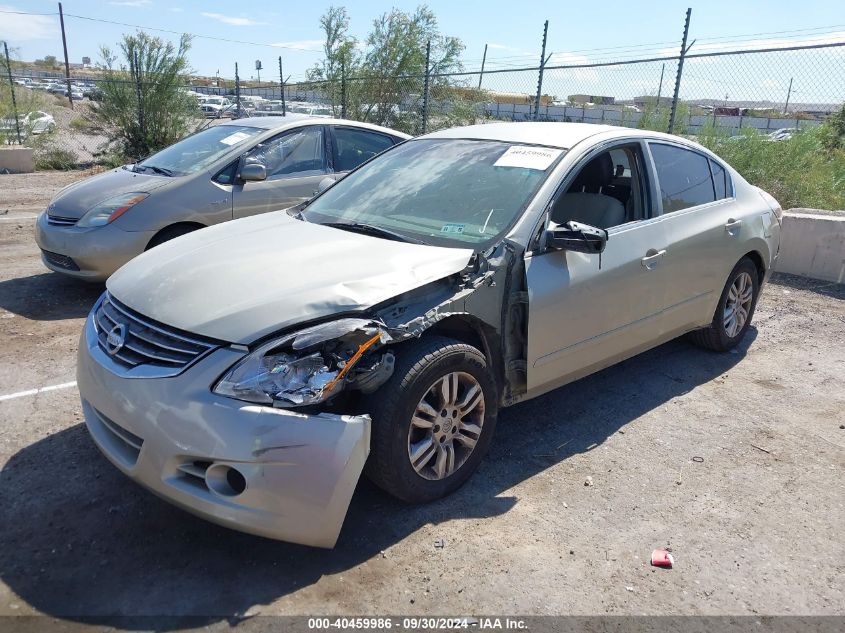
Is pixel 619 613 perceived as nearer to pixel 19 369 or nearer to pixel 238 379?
pixel 238 379

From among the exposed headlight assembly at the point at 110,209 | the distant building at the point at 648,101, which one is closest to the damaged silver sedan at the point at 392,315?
the exposed headlight assembly at the point at 110,209

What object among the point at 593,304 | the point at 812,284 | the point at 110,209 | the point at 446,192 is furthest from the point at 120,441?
the point at 812,284

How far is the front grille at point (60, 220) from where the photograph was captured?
243 inches

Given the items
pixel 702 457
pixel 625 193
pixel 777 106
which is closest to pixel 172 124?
pixel 777 106

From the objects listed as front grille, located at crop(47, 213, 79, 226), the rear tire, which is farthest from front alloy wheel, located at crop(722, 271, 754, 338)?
front grille, located at crop(47, 213, 79, 226)

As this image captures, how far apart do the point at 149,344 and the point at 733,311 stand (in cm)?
437

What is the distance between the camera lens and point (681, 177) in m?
4.78

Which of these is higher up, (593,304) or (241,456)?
(593,304)

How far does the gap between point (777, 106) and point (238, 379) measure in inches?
399

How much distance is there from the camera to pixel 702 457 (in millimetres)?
3961

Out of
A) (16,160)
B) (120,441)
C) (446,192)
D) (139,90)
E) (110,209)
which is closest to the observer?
(120,441)

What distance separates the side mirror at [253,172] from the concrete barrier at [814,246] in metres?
5.86

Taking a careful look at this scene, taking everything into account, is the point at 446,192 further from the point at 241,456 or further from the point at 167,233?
the point at 167,233

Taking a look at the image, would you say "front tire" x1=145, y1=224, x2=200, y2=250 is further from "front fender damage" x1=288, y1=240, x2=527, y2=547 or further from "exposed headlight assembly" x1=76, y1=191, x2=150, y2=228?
"front fender damage" x1=288, y1=240, x2=527, y2=547
